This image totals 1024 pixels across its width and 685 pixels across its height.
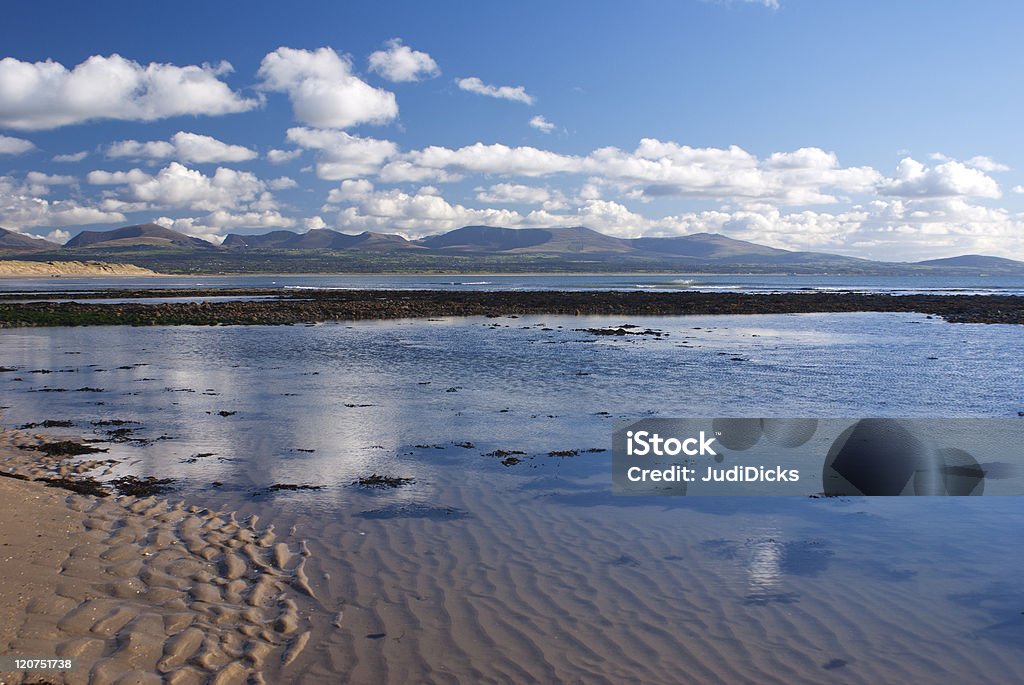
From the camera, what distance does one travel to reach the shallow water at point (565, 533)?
22.0 feet

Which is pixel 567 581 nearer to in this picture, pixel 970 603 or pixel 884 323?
pixel 970 603

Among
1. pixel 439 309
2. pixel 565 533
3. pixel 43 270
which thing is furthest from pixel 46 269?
pixel 565 533

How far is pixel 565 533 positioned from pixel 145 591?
4846 mm

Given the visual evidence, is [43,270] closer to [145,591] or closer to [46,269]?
[46,269]

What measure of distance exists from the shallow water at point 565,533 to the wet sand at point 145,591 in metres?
0.47

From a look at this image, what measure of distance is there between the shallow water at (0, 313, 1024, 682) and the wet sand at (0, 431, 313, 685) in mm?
471

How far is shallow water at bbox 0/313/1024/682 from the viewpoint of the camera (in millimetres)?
6695

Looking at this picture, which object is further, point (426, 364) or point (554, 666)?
point (426, 364)

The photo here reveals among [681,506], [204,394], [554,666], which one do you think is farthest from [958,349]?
[554,666]

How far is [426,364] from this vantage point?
92.1 feet

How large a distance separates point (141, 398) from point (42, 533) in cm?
1233

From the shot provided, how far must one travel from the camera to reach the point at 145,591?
7.55 meters

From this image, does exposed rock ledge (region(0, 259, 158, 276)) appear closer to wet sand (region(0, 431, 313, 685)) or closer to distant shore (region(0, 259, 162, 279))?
distant shore (region(0, 259, 162, 279))

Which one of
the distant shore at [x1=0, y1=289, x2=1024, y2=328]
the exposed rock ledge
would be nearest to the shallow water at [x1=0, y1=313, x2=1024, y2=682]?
the distant shore at [x1=0, y1=289, x2=1024, y2=328]
